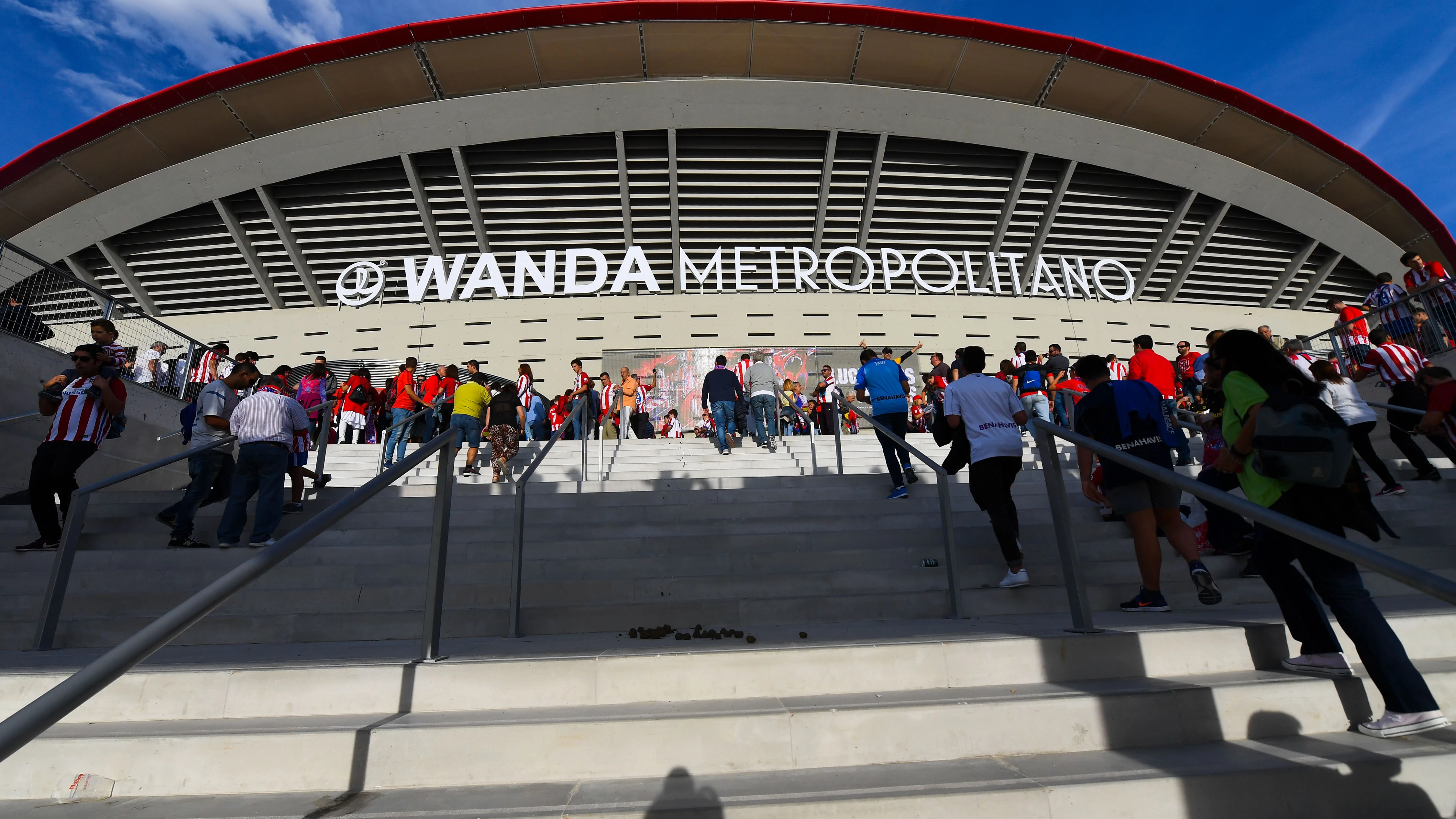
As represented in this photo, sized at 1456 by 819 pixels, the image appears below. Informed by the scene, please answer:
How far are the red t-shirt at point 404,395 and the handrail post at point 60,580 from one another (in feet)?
15.4

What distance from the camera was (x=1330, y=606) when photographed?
2215mm

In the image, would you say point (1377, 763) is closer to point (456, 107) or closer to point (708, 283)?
point (708, 283)

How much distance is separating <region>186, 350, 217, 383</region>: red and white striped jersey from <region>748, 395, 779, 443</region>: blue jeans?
7670 mm

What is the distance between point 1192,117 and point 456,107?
61.7ft

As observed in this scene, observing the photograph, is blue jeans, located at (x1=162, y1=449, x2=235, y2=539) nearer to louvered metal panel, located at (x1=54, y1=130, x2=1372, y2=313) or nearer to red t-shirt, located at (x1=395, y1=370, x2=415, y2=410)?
red t-shirt, located at (x1=395, y1=370, x2=415, y2=410)

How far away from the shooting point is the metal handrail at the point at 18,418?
18.7 ft

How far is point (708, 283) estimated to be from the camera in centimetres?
1738

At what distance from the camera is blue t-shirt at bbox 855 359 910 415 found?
6293mm

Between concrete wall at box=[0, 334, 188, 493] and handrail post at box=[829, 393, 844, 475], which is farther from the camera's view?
handrail post at box=[829, 393, 844, 475]

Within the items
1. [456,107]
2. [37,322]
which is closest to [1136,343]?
[37,322]

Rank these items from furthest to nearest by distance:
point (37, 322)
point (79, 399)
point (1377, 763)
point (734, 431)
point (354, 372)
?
1. point (354, 372)
2. point (734, 431)
3. point (37, 322)
4. point (79, 399)
5. point (1377, 763)

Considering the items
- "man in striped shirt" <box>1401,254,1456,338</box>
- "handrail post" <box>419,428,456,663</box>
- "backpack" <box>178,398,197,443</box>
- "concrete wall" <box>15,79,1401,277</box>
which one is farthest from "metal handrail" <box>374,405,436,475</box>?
"man in striped shirt" <box>1401,254,1456,338</box>

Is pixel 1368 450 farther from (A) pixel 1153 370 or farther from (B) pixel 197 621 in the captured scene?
(B) pixel 197 621

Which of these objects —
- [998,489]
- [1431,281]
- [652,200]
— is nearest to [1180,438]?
[998,489]
